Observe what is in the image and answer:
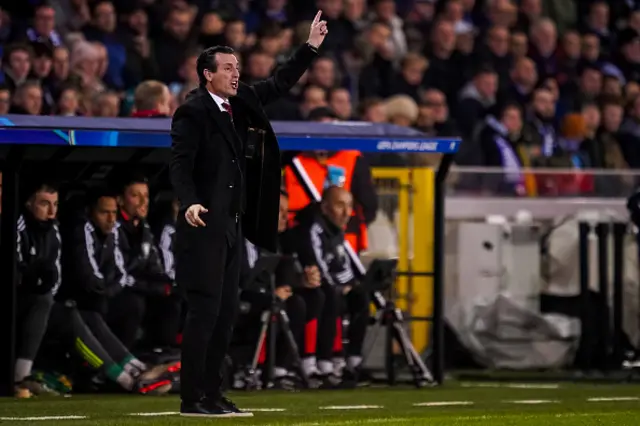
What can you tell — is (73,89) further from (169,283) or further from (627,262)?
(627,262)

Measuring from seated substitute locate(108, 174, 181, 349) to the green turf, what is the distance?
931 millimetres

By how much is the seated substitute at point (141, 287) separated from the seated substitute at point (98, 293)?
82 millimetres

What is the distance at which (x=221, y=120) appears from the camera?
10.1m

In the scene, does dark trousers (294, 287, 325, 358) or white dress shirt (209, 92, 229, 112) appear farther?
dark trousers (294, 287, 325, 358)

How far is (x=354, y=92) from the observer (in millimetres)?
19156

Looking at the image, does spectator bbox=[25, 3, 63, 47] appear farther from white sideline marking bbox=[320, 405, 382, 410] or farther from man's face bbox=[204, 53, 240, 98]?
man's face bbox=[204, 53, 240, 98]

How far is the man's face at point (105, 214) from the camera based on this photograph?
13.3 meters

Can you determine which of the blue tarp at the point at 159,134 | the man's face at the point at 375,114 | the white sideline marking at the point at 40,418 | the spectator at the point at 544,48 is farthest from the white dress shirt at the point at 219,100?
the spectator at the point at 544,48

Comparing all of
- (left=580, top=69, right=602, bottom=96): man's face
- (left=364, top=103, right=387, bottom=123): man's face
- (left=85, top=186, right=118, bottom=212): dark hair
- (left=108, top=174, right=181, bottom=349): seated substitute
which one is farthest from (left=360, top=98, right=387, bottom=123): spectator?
(left=580, top=69, right=602, bottom=96): man's face

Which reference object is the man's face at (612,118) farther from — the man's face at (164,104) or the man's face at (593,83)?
the man's face at (164,104)

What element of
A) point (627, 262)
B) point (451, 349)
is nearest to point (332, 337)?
point (451, 349)

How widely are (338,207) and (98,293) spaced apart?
2.32 metres

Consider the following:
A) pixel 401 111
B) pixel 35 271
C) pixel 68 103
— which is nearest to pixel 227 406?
pixel 35 271

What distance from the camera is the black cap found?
1497cm
